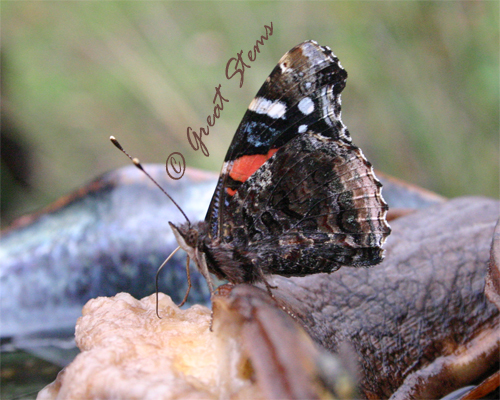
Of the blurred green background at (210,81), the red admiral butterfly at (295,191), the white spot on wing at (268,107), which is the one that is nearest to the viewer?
the red admiral butterfly at (295,191)

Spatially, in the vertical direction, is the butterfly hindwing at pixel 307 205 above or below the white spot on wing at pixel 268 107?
below

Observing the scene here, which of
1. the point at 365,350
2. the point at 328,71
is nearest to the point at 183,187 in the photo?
the point at 328,71

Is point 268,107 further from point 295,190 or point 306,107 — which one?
point 295,190

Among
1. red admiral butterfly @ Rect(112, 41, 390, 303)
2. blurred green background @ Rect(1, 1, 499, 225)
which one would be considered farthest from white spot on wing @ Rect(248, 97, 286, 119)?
blurred green background @ Rect(1, 1, 499, 225)

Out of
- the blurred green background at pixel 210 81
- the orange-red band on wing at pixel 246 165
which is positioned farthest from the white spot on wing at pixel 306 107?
the blurred green background at pixel 210 81

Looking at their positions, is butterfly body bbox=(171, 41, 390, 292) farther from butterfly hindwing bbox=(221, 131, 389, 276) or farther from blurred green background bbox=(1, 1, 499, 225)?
blurred green background bbox=(1, 1, 499, 225)

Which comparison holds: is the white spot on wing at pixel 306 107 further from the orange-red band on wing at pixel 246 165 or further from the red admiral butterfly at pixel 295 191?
the orange-red band on wing at pixel 246 165

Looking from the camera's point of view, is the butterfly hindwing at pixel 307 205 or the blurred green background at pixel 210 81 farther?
the blurred green background at pixel 210 81

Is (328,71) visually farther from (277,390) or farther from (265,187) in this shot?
(277,390)
